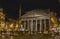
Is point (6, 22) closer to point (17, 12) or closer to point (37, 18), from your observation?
point (17, 12)

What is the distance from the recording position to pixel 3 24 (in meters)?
3.62

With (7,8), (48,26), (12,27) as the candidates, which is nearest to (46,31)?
(48,26)

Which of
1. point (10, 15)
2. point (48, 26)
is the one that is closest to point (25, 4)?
point (10, 15)

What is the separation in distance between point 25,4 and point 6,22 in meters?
0.53

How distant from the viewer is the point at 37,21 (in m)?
3.39

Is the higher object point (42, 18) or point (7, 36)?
point (42, 18)

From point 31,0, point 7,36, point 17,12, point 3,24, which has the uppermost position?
point 31,0

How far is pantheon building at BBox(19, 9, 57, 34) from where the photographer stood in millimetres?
3350

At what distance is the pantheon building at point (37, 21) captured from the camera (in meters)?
3.35

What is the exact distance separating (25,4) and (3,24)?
1.97ft

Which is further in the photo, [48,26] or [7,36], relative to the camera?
[7,36]

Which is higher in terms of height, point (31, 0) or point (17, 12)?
point (31, 0)

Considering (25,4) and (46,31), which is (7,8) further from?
(46,31)

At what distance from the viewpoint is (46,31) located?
343cm
